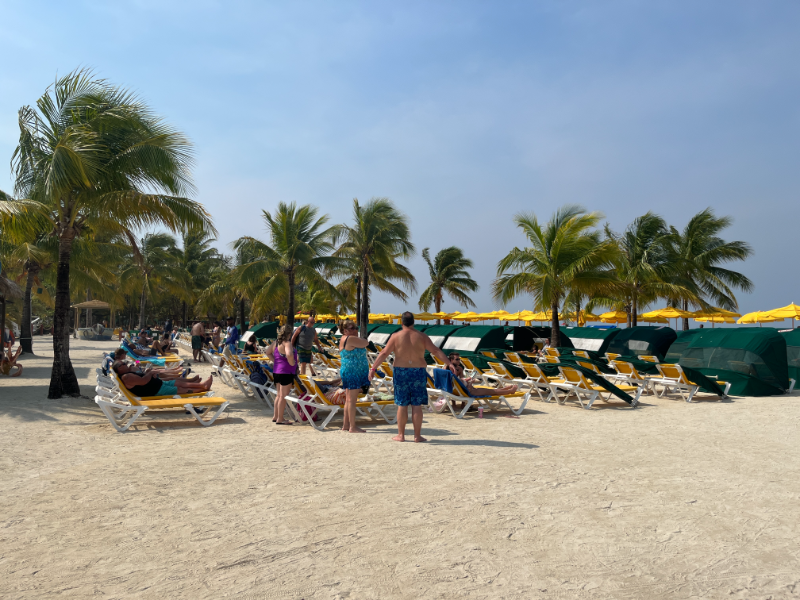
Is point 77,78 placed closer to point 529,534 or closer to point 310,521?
point 310,521

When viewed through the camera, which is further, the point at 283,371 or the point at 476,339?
the point at 476,339

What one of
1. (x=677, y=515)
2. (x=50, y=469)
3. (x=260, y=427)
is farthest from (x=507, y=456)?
(x=50, y=469)

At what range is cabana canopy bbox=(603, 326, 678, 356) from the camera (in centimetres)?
1534

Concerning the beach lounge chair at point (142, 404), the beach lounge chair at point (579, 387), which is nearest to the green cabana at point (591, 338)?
the beach lounge chair at point (579, 387)

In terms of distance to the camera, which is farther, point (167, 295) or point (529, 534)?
point (167, 295)

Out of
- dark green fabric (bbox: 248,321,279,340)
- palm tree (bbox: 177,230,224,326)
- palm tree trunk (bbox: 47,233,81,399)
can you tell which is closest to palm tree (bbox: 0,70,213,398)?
palm tree trunk (bbox: 47,233,81,399)

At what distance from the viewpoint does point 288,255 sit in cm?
2120

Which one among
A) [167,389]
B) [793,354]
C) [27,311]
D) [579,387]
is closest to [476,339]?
[579,387]

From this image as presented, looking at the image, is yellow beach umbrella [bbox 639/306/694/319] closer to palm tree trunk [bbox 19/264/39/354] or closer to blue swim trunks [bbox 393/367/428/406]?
blue swim trunks [bbox 393/367/428/406]

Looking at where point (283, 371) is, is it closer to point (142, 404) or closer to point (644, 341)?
point (142, 404)

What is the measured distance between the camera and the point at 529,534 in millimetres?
3525

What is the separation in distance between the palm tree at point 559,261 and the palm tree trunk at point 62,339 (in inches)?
446

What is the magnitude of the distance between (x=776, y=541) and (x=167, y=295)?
1843 inches

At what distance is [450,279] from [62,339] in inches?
1018
